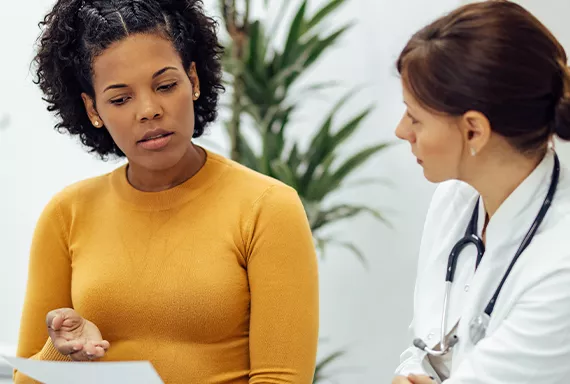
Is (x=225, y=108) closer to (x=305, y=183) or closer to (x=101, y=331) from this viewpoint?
(x=305, y=183)

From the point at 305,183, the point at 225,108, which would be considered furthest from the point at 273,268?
the point at 225,108

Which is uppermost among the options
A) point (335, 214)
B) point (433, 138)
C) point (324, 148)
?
point (433, 138)

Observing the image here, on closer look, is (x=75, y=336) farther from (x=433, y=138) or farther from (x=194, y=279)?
(x=433, y=138)

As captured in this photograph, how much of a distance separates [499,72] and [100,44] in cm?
80

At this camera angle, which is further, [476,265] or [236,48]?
[236,48]

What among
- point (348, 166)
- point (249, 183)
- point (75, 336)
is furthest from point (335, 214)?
point (75, 336)

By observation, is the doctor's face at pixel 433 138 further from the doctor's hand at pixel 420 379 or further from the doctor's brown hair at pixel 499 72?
the doctor's hand at pixel 420 379

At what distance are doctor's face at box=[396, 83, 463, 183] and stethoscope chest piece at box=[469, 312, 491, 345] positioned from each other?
25 cm

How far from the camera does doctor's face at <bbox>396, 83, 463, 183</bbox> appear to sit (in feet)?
4.62

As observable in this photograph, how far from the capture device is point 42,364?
4.76 ft

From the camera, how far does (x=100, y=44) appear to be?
169 cm

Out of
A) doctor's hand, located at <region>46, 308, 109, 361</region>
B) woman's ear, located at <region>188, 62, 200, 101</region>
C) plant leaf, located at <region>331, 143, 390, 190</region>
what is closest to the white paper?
doctor's hand, located at <region>46, 308, 109, 361</region>

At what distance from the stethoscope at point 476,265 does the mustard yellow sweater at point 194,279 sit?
280mm

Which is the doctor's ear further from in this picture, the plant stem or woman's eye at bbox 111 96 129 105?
the plant stem
